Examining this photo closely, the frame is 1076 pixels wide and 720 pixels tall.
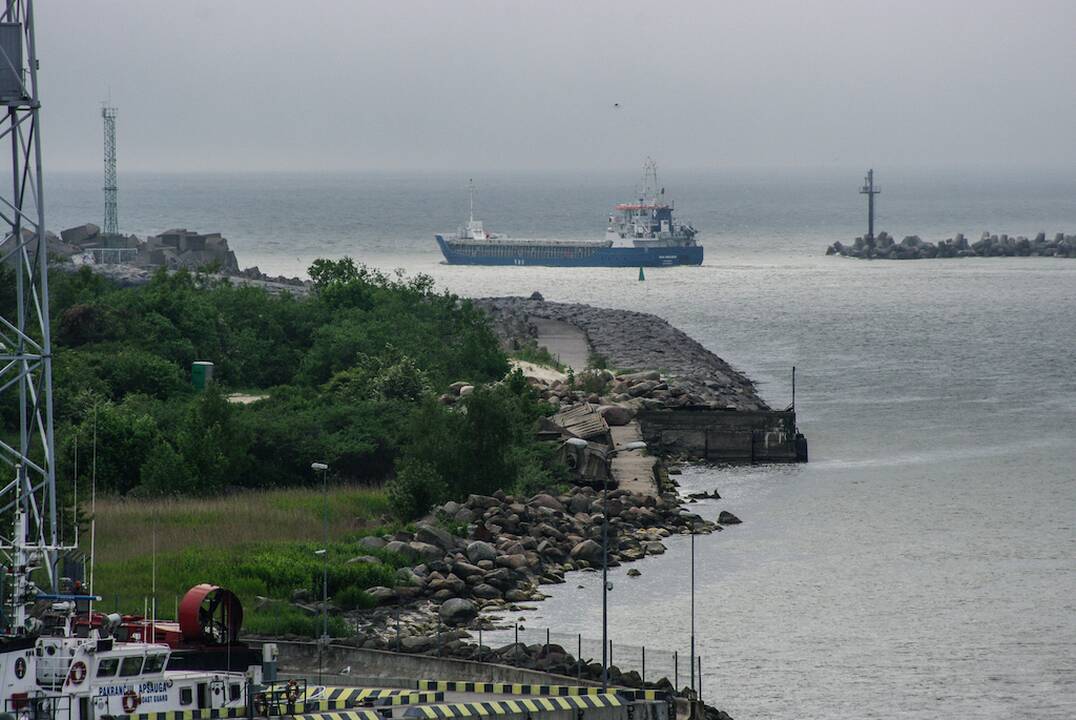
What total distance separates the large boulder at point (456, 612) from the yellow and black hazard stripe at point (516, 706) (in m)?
11.1

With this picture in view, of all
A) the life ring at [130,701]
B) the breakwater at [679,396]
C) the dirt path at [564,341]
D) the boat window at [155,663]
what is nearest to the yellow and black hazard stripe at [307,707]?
the boat window at [155,663]

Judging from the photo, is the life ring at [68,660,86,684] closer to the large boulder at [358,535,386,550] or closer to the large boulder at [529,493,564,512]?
the large boulder at [358,535,386,550]

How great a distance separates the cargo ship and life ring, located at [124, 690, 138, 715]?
484 feet

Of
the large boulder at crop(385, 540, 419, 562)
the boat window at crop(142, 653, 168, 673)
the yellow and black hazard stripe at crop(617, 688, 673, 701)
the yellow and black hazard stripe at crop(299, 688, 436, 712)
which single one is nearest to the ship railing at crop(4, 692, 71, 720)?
the boat window at crop(142, 653, 168, 673)

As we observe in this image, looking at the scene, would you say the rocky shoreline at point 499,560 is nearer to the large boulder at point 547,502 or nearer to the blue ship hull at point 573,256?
the large boulder at point 547,502

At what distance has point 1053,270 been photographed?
166m

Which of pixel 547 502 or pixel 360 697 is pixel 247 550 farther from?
pixel 360 697

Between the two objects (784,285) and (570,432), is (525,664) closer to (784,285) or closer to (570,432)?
(570,432)

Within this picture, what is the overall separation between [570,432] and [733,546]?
1177cm

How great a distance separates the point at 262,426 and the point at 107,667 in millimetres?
31545

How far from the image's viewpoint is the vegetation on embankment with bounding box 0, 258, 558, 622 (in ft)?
139

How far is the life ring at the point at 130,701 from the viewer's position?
23281 millimetres

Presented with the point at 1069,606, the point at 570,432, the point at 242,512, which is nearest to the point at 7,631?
the point at 242,512

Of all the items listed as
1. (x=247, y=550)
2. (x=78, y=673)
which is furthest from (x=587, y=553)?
(x=78, y=673)
